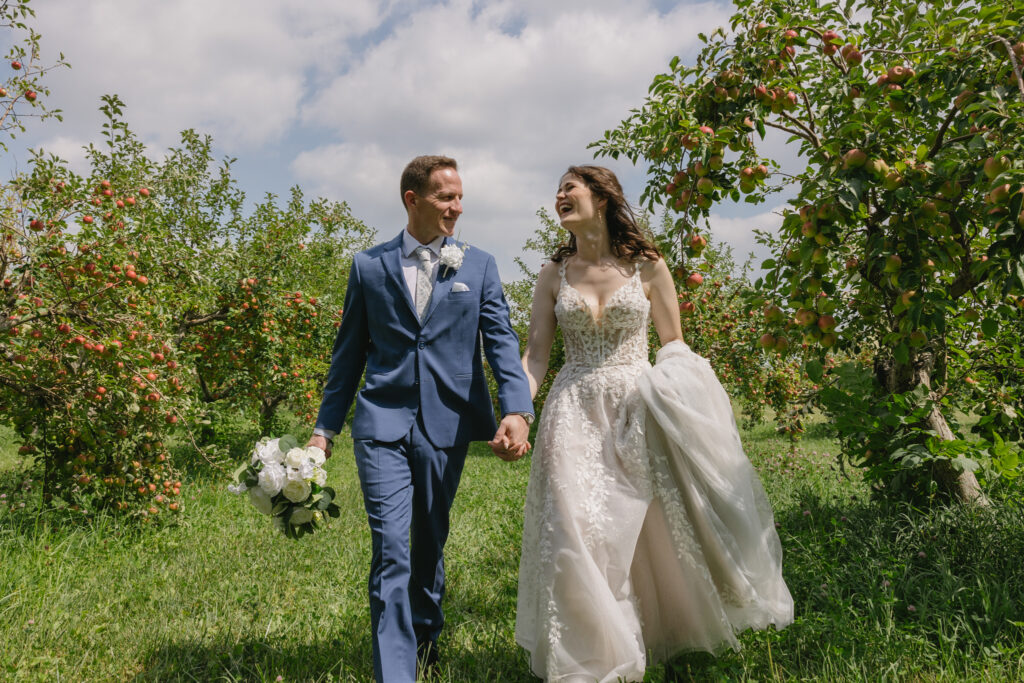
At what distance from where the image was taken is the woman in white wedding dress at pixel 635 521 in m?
2.56

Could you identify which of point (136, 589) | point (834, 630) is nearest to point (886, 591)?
point (834, 630)

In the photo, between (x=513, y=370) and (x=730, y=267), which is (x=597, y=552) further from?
(x=730, y=267)

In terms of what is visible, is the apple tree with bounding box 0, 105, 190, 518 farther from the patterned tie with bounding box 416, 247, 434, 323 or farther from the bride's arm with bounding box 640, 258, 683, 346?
the bride's arm with bounding box 640, 258, 683, 346

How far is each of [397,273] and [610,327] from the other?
969mm

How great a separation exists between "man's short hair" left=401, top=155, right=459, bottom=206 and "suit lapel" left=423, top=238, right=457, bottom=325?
344mm

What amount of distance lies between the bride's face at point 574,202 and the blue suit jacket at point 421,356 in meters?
0.48

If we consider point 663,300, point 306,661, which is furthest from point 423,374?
point 306,661

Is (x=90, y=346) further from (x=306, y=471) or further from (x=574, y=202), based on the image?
(x=574, y=202)

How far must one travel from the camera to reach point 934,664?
2.63 meters

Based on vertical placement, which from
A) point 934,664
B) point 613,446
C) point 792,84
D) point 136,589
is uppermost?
point 792,84

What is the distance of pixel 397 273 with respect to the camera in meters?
2.90

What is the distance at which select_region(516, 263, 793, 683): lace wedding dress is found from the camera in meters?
2.55

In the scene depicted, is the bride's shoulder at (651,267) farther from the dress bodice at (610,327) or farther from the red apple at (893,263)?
the red apple at (893,263)

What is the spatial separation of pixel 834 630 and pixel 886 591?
505 millimetres
